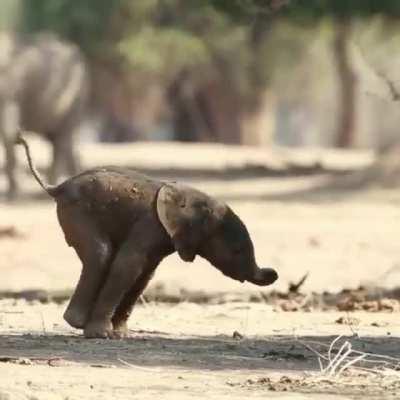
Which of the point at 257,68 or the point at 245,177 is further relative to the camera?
the point at 257,68

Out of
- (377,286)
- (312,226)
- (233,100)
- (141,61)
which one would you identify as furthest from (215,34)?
(377,286)

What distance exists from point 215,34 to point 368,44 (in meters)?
2.81

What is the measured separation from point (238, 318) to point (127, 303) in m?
1.70

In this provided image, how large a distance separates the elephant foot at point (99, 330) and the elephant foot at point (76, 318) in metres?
0.03

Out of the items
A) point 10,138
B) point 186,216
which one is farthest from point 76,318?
point 10,138

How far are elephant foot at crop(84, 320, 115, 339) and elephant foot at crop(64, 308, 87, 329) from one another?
0.03 m

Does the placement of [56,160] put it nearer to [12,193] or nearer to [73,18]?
[12,193]

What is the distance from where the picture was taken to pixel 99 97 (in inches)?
1361

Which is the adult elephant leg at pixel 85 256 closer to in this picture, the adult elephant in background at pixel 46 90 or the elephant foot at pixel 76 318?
the elephant foot at pixel 76 318

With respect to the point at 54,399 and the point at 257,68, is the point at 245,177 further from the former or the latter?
the point at 54,399

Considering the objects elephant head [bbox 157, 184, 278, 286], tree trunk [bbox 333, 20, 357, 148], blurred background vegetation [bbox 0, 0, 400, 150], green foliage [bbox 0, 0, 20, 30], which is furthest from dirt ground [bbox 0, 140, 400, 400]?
tree trunk [bbox 333, 20, 357, 148]

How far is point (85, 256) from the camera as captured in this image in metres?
8.52

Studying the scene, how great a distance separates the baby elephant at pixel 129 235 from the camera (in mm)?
8453

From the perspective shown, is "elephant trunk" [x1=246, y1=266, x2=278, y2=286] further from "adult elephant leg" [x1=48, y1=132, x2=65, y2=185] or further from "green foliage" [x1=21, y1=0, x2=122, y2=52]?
"green foliage" [x1=21, y1=0, x2=122, y2=52]
